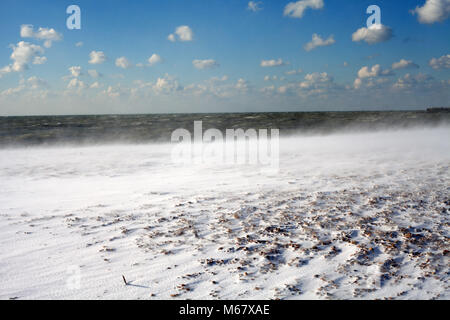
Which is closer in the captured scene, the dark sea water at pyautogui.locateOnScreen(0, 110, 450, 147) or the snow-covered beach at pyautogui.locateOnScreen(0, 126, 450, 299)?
the snow-covered beach at pyautogui.locateOnScreen(0, 126, 450, 299)

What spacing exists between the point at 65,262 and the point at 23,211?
115 inches

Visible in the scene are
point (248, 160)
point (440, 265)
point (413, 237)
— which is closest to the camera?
point (440, 265)

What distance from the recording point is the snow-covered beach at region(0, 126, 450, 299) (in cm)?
371

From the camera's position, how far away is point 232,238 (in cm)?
488

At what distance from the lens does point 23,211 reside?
6512 mm

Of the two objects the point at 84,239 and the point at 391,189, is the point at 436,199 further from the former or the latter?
the point at 84,239

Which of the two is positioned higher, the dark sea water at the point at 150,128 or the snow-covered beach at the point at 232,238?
the dark sea water at the point at 150,128

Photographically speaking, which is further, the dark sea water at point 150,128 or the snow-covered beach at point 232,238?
the dark sea water at point 150,128

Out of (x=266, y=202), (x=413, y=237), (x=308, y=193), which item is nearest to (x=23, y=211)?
(x=266, y=202)

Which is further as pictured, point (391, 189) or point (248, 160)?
point (248, 160)

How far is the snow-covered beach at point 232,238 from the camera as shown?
12.2 ft

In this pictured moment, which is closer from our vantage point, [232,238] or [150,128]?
[232,238]

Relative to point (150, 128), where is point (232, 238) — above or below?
below

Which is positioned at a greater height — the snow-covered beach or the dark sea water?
the dark sea water
